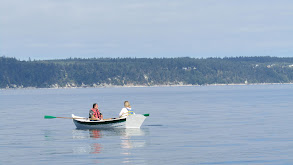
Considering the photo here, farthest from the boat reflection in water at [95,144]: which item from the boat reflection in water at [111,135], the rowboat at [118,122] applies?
the rowboat at [118,122]

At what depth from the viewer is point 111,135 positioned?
42688mm

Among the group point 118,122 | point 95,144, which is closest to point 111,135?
point 118,122

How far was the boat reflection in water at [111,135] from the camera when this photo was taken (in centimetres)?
3384

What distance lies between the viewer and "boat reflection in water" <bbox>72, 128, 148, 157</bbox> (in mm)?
33844

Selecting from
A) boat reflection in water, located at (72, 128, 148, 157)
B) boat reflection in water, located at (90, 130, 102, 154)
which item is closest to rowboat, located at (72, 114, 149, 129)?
boat reflection in water, located at (72, 128, 148, 157)

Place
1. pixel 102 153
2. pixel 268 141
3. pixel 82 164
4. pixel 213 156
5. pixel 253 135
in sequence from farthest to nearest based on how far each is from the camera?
pixel 253 135 < pixel 268 141 < pixel 102 153 < pixel 213 156 < pixel 82 164

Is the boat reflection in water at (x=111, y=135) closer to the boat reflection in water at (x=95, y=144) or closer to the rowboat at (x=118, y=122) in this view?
the boat reflection in water at (x=95, y=144)

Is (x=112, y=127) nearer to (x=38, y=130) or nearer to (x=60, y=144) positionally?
(x=38, y=130)

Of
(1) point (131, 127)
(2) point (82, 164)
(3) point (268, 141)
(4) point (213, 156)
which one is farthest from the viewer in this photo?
(1) point (131, 127)

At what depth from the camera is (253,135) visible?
4075cm

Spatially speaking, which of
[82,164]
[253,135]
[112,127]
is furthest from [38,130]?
[82,164]

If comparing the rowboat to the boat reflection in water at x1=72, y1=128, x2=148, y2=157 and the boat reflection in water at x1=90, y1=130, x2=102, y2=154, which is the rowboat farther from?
the boat reflection in water at x1=90, y1=130, x2=102, y2=154

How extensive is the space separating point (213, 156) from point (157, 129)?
18.0 meters

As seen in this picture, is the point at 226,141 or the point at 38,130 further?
the point at 38,130
